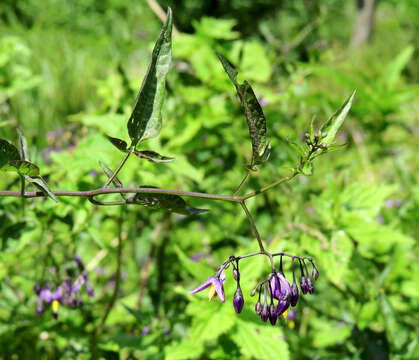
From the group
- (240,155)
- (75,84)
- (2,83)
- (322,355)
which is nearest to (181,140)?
(240,155)

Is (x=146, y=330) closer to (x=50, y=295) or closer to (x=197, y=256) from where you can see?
(x=50, y=295)

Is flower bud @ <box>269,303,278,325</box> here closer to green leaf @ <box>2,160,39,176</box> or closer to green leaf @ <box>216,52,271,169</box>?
green leaf @ <box>216,52,271,169</box>

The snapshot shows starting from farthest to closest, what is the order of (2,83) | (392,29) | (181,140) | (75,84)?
(392,29) → (75,84) → (2,83) → (181,140)

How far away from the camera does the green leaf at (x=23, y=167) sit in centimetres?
54

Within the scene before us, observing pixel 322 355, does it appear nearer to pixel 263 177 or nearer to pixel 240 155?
pixel 263 177

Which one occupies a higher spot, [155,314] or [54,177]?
[54,177]

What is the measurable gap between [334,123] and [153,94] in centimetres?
24

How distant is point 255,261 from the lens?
0.99 m

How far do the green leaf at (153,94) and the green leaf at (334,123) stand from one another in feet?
0.72

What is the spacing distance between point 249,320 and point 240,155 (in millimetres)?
927

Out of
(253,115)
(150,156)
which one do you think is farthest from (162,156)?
(253,115)

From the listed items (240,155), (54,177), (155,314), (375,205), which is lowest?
(155,314)

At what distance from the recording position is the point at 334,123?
552 mm

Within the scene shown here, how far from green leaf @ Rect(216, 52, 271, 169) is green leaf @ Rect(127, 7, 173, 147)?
96mm
